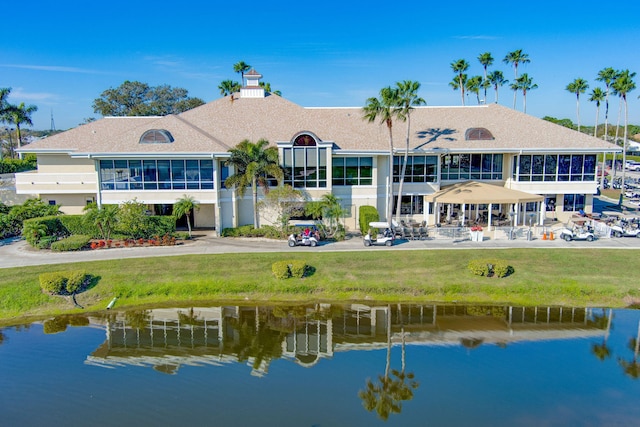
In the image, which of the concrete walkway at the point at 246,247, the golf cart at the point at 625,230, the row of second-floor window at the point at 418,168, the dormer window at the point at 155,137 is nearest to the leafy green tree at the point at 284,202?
the concrete walkway at the point at 246,247

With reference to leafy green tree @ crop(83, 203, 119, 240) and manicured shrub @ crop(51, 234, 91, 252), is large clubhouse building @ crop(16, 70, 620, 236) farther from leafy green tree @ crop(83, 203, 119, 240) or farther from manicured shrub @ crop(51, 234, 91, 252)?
manicured shrub @ crop(51, 234, 91, 252)

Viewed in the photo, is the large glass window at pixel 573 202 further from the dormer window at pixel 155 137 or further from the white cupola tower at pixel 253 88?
the dormer window at pixel 155 137

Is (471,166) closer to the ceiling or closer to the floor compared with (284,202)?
closer to the ceiling

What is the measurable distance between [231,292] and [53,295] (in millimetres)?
8831

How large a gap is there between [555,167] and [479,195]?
814 cm

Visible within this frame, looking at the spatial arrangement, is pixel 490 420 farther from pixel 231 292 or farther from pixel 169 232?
pixel 169 232

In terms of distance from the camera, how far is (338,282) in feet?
83.5

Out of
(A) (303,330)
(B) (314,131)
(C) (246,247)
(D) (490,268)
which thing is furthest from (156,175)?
(D) (490,268)

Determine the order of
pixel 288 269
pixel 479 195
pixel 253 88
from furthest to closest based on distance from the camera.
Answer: pixel 253 88 < pixel 479 195 < pixel 288 269

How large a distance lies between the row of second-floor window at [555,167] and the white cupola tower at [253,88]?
21.9 metres

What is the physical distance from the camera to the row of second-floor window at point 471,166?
38188 millimetres

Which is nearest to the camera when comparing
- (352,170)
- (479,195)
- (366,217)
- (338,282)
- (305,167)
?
(338,282)

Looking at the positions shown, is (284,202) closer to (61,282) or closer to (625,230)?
(61,282)

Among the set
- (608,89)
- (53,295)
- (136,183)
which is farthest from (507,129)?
(53,295)
